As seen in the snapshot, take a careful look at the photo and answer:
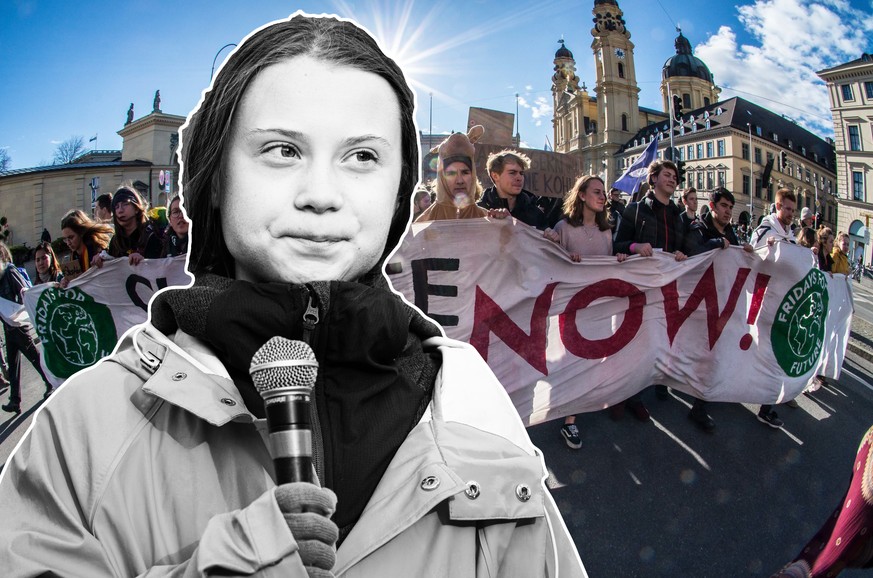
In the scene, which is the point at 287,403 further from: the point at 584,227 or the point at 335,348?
the point at 584,227

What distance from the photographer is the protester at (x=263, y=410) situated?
0.91 metres

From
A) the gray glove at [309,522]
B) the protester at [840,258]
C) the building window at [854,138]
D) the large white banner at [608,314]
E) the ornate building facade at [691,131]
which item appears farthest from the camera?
the ornate building facade at [691,131]

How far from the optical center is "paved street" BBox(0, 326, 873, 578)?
146 inches

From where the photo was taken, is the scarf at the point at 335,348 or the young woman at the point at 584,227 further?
the young woman at the point at 584,227

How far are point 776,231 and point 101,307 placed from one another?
7621 millimetres

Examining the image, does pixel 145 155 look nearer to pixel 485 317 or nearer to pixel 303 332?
pixel 485 317

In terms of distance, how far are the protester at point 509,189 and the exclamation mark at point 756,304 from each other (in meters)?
2.31

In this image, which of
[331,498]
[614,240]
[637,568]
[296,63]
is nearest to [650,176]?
[614,240]

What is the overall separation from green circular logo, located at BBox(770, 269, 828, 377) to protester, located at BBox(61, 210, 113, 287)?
24.3 ft

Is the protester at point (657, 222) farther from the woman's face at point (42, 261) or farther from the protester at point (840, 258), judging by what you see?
the woman's face at point (42, 261)

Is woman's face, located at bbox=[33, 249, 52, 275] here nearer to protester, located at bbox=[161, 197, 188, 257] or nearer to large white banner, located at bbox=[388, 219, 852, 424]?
protester, located at bbox=[161, 197, 188, 257]

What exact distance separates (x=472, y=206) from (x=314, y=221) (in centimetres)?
375

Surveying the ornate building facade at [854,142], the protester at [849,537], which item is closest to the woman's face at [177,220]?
the protester at [849,537]

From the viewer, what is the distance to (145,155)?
29.6 m
